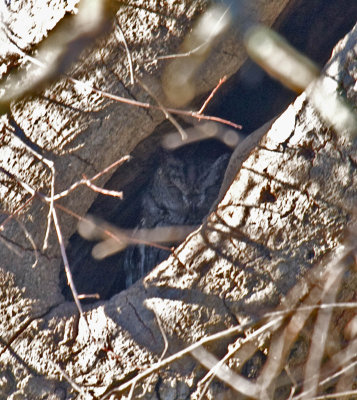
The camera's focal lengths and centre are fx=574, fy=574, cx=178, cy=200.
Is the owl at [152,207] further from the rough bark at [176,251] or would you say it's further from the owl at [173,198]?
the rough bark at [176,251]

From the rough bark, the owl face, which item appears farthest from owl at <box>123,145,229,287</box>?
the rough bark

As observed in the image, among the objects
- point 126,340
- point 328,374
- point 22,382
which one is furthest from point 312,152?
point 22,382

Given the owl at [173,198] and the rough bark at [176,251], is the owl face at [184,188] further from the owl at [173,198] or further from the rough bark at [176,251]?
the rough bark at [176,251]

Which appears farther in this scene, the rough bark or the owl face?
the owl face

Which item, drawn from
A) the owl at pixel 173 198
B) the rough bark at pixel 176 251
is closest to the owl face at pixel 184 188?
the owl at pixel 173 198

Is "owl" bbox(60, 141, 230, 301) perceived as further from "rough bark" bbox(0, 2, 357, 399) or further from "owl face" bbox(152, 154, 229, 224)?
"rough bark" bbox(0, 2, 357, 399)

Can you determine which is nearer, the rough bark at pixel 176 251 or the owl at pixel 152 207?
the rough bark at pixel 176 251

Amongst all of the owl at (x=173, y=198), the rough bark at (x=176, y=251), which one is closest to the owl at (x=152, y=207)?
the owl at (x=173, y=198)

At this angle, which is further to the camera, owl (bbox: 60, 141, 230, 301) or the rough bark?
owl (bbox: 60, 141, 230, 301)

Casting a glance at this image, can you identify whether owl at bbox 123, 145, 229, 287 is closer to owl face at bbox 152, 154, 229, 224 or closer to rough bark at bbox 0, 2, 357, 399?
owl face at bbox 152, 154, 229, 224
